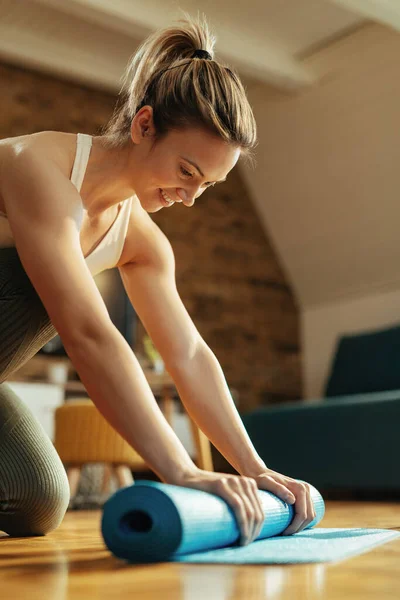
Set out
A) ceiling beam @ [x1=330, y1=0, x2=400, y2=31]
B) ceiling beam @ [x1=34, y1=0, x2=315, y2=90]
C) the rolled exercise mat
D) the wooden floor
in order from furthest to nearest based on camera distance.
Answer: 1. ceiling beam @ [x1=34, y1=0, x2=315, y2=90]
2. ceiling beam @ [x1=330, y1=0, x2=400, y2=31]
3. the rolled exercise mat
4. the wooden floor

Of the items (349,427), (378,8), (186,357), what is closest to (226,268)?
(349,427)

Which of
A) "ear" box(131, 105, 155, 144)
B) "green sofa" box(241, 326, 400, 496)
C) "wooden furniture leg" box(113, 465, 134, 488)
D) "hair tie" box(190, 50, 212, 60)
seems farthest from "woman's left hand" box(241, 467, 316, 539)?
"green sofa" box(241, 326, 400, 496)

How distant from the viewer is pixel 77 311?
1089mm

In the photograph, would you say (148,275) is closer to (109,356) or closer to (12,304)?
(12,304)

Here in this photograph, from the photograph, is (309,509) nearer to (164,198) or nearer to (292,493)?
(292,493)

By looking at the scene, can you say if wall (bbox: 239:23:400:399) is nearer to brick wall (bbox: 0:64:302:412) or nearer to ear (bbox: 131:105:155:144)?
brick wall (bbox: 0:64:302:412)

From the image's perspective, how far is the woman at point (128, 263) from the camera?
1.06 m

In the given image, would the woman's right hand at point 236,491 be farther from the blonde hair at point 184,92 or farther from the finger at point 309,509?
the blonde hair at point 184,92

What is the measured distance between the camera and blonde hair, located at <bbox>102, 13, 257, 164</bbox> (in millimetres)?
1212

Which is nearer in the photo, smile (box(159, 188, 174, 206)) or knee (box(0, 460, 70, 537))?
smile (box(159, 188, 174, 206))

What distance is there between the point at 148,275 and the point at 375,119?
3.42m

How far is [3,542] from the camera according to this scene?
1.44 m

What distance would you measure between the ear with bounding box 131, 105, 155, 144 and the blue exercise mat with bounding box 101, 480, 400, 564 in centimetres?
60

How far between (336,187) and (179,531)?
4.17 m
